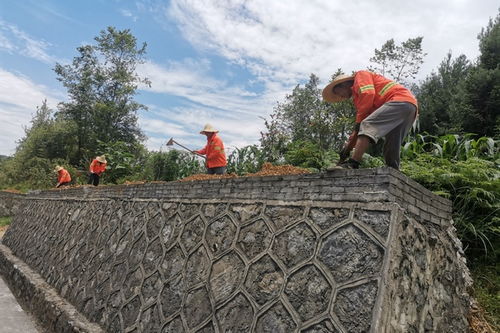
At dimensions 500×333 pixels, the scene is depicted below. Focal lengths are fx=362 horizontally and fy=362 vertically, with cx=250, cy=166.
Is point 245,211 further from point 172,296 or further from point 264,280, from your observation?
point 172,296

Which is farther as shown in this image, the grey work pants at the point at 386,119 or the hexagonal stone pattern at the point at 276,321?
the grey work pants at the point at 386,119

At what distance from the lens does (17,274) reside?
7793mm

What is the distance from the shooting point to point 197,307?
11.4 feet

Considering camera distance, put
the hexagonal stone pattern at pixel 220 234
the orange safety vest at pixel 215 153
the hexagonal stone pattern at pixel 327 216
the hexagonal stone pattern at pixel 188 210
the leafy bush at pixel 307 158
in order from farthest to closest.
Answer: the orange safety vest at pixel 215 153 → the leafy bush at pixel 307 158 → the hexagonal stone pattern at pixel 188 210 → the hexagonal stone pattern at pixel 220 234 → the hexagonal stone pattern at pixel 327 216

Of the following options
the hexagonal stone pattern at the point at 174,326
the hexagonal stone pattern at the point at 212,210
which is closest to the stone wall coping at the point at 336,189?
the hexagonal stone pattern at the point at 212,210

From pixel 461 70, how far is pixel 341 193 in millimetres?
20122

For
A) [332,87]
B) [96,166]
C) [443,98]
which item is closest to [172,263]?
[332,87]

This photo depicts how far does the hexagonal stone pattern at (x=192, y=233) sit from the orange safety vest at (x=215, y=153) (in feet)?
9.96

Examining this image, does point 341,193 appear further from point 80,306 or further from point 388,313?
point 80,306

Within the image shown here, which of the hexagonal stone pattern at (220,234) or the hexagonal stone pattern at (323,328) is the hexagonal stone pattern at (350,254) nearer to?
the hexagonal stone pattern at (323,328)

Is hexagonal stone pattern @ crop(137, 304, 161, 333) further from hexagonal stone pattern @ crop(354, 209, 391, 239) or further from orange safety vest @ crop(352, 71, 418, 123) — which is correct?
orange safety vest @ crop(352, 71, 418, 123)

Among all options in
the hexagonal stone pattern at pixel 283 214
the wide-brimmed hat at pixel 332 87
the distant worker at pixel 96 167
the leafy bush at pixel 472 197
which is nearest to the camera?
the hexagonal stone pattern at pixel 283 214

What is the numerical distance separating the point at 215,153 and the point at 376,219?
16.4 ft

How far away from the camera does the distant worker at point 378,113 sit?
329cm
